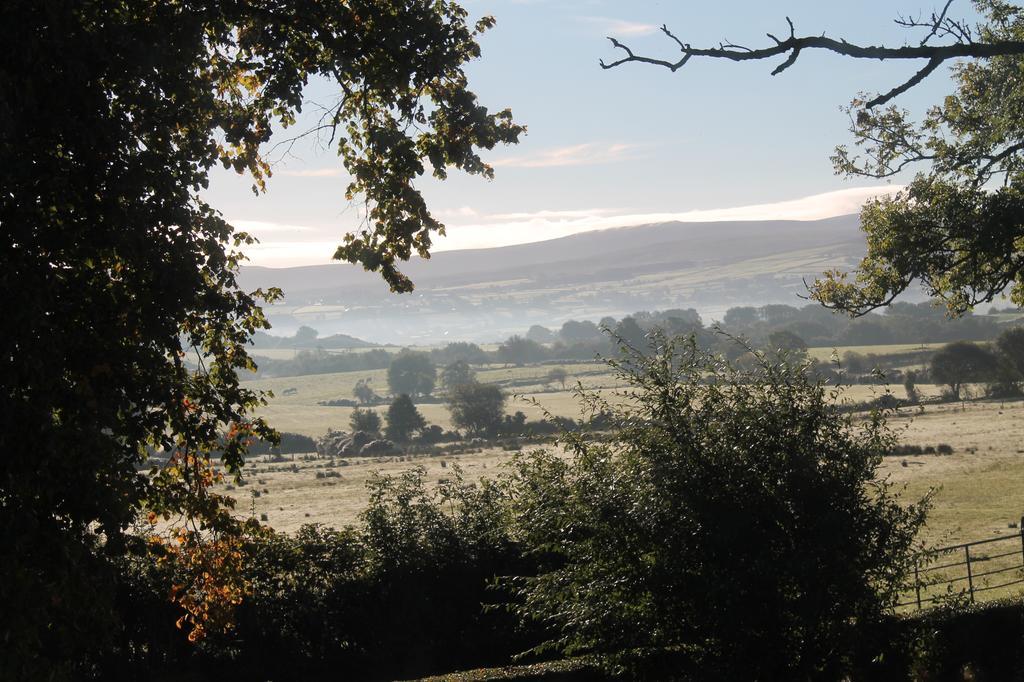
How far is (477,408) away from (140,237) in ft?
256

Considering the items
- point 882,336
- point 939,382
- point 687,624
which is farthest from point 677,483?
point 882,336

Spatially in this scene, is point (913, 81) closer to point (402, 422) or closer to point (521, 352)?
point (402, 422)

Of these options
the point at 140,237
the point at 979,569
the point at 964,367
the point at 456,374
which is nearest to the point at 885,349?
the point at 964,367

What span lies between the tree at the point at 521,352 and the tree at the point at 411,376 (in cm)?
2327

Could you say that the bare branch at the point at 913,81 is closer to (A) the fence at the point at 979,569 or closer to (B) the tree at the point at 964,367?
(A) the fence at the point at 979,569

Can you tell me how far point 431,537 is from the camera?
16047mm

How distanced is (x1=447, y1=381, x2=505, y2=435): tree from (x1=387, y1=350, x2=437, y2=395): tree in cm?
4495

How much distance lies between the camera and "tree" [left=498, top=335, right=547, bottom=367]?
173875 millimetres

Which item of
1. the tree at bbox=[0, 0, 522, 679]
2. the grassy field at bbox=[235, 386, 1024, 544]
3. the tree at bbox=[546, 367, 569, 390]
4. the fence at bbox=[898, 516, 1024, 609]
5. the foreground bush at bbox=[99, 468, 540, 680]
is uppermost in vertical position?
the tree at bbox=[0, 0, 522, 679]

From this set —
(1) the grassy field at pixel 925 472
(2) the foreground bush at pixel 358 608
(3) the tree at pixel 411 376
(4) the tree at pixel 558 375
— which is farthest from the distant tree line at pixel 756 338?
(2) the foreground bush at pixel 358 608

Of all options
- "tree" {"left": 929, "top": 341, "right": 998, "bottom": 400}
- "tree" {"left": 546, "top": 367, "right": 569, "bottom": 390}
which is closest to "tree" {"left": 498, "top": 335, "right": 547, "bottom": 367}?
"tree" {"left": 546, "top": 367, "right": 569, "bottom": 390}

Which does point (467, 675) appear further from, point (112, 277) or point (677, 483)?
point (112, 277)

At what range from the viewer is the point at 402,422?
282ft

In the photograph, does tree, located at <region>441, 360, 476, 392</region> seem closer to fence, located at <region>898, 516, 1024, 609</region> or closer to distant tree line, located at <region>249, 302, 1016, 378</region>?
distant tree line, located at <region>249, 302, 1016, 378</region>
